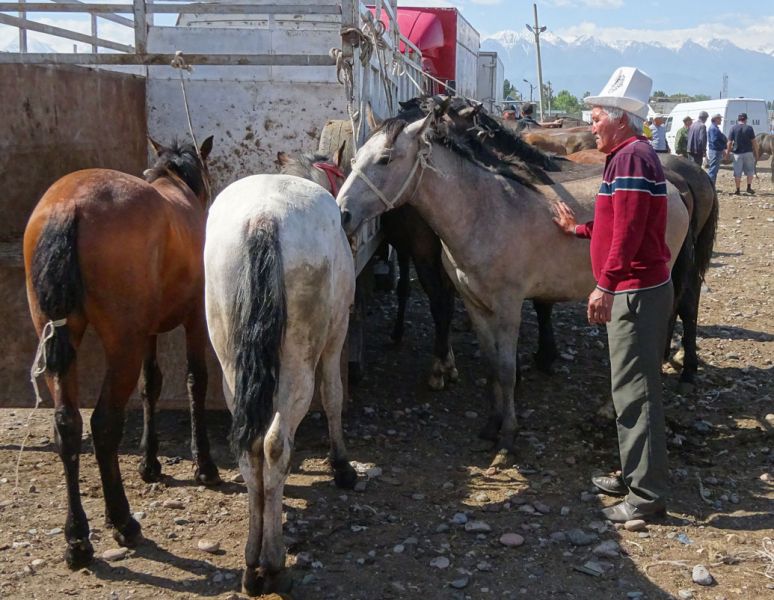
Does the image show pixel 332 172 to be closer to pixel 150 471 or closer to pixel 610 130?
pixel 610 130

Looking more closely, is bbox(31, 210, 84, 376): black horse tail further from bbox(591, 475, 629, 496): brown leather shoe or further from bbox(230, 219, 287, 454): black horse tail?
bbox(591, 475, 629, 496): brown leather shoe

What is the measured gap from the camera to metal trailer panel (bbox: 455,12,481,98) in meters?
14.3

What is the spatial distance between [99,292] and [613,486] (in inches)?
120

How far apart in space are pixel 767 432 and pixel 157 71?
614 centimetres

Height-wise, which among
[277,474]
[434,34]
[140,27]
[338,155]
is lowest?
[277,474]

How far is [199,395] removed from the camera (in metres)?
4.84

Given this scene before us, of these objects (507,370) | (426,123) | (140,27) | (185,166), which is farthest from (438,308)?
(140,27)

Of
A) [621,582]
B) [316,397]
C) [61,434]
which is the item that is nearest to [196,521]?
[61,434]

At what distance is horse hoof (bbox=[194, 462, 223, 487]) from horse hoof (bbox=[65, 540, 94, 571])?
1030mm

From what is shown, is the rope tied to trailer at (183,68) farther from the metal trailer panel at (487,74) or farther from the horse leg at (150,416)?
the metal trailer panel at (487,74)

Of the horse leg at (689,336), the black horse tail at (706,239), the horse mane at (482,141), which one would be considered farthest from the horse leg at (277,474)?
the black horse tail at (706,239)

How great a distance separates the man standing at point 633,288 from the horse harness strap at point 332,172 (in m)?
1.59

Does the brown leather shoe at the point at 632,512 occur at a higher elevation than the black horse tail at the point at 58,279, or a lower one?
lower

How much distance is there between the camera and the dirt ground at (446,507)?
3730 millimetres
